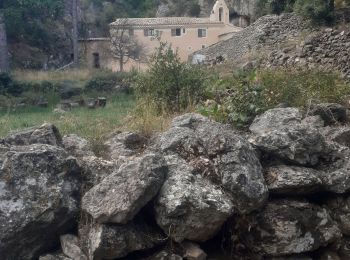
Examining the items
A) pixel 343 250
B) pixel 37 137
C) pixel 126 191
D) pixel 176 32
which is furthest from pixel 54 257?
pixel 176 32

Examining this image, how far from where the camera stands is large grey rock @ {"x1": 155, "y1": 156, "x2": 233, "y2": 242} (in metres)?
6.09

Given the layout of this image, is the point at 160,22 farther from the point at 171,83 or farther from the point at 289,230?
the point at 289,230

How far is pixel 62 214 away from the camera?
246 inches

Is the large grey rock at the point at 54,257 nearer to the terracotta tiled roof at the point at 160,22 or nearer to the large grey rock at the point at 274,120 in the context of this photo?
the large grey rock at the point at 274,120

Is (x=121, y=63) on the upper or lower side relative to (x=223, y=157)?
lower

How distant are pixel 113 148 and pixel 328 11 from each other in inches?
605

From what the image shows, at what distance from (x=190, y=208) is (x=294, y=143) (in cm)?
148

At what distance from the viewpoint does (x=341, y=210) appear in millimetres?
6949

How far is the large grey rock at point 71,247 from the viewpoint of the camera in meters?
6.11

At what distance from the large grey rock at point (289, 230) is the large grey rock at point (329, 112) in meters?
2.25

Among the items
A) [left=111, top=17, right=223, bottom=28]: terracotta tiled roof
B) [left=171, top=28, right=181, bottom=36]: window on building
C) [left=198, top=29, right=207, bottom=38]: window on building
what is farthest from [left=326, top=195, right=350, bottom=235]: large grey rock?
[left=198, top=29, right=207, bottom=38]: window on building

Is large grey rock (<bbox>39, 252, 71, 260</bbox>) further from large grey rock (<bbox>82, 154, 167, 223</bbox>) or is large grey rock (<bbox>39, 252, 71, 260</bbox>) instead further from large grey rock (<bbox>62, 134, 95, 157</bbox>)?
large grey rock (<bbox>62, 134, 95, 157</bbox>)

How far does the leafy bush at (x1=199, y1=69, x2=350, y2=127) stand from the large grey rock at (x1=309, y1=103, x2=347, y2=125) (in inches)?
8.1

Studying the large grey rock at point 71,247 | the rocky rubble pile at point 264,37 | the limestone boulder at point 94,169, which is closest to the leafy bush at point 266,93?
the limestone boulder at point 94,169
